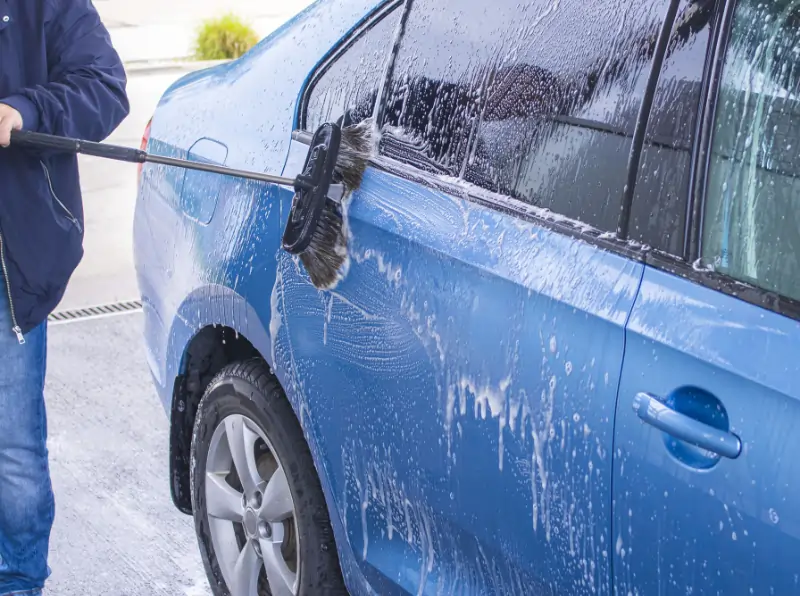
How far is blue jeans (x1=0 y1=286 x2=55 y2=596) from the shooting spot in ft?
8.82

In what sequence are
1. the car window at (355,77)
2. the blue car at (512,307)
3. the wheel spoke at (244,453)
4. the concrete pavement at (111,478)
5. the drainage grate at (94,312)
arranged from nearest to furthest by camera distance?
the blue car at (512,307), the car window at (355,77), the wheel spoke at (244,453), the concrete pavement at (111,478), the drainage grate at (94,312)

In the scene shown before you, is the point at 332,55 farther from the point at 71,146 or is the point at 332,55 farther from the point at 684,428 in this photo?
the point at 684,428

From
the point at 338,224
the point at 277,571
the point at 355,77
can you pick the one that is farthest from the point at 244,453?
the point at 355,77

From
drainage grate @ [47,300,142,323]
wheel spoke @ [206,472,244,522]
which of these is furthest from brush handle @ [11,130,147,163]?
drainage grate @ [47,300,142,323]

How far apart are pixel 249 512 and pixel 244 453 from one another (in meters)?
0.14

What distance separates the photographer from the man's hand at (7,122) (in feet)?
7.53

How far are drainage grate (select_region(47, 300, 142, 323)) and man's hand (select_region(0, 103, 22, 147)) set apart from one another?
2.72 metres

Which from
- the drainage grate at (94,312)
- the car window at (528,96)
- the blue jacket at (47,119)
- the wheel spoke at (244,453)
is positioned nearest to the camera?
the car window at (528,96)

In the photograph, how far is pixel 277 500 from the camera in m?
2.55

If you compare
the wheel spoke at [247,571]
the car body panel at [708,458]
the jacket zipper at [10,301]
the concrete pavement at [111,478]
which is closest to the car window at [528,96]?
the car body panel at [708,458]

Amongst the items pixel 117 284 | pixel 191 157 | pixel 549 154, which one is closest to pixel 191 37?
pixel 117 284

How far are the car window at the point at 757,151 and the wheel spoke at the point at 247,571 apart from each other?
145 centimetres

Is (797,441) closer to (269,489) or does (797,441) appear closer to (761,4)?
(761,4)

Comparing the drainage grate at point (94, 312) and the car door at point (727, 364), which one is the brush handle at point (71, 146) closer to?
the car door at point (727, 364)
